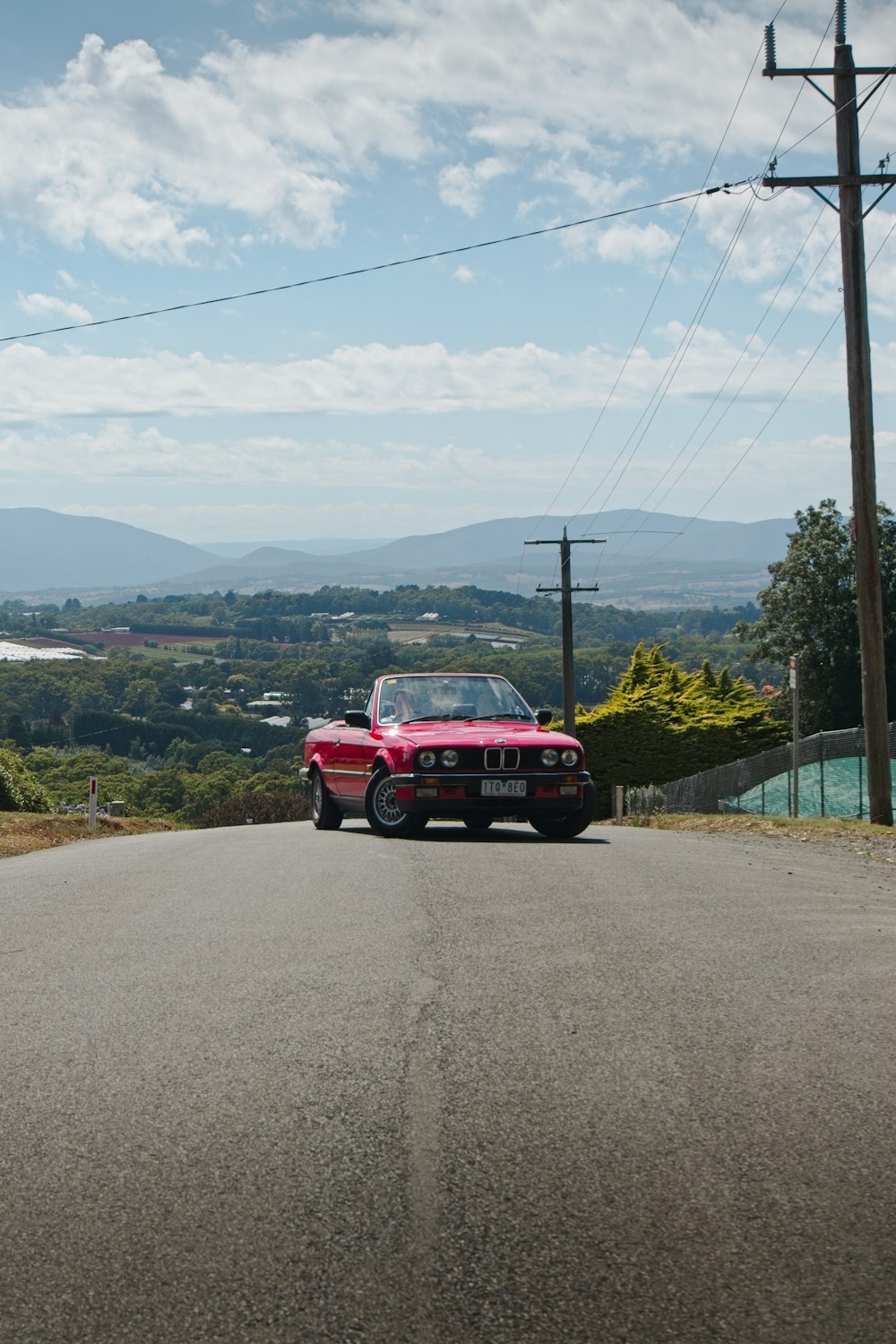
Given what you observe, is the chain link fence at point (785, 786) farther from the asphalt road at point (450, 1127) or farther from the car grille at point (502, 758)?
the asphalt road at point (450, 1127)

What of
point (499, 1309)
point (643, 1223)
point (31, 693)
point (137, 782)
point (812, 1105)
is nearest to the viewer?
point (499, 1309)

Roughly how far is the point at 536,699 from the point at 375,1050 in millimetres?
90919

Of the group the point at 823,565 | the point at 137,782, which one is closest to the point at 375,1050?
the point at 823,565

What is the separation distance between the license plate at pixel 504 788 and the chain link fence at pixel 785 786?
37.7 ft

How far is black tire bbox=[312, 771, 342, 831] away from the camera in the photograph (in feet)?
59.3

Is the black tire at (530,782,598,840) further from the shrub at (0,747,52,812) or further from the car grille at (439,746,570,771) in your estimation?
the shrub at (0,747,52,812)

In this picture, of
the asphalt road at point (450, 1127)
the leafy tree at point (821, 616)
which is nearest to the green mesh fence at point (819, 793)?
the asphalt road at point (450, 1127)

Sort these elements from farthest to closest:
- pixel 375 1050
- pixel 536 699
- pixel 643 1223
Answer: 1. pixel 536 699
2. pixel 375 1050
3. pixel 643 1223

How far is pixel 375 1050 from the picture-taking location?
19.2 ft

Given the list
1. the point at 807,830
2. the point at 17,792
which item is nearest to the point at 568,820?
the point at 807,830

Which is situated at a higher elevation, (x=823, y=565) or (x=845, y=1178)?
(x=823, y=565)

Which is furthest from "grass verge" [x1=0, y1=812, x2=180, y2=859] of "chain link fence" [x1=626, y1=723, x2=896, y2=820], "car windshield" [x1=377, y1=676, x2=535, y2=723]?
"chain link fence" [x1=626, y1=723, x2=896, y2=820]

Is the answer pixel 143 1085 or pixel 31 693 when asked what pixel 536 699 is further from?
pixel 143 1085

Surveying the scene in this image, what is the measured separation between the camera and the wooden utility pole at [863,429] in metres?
19.4
